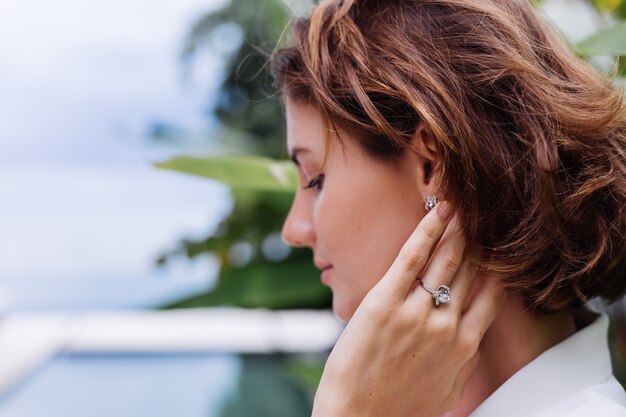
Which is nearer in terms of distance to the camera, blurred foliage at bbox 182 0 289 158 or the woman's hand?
the woman's hand

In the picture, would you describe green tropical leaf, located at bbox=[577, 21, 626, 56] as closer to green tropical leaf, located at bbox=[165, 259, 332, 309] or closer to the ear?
the ear

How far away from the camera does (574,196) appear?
726 millimetres

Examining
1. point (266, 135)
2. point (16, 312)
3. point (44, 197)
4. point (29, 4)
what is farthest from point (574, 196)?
point (44, 197)

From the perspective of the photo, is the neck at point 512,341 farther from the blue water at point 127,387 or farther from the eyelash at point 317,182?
the blue water at point 127,387

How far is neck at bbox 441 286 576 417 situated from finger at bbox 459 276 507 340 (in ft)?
0.15

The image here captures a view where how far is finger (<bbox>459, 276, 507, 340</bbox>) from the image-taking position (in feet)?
2.48

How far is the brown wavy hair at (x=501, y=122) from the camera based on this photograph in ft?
2.40

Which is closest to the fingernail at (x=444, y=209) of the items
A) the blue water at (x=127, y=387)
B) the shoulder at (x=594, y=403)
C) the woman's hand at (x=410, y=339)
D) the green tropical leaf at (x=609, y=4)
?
the woman's hand at (x=410, y=339)

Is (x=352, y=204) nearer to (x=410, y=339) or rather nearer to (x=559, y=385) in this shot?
(x=410, y=339)

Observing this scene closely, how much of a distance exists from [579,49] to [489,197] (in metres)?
0.32

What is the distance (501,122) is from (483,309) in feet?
0.71

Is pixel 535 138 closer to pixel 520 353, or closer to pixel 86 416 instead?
pixel 520 353

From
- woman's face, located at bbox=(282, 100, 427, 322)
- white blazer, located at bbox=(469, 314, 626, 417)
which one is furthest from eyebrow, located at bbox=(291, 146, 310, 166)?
white blazer, located at bbox=(469, 314, 626, 417)

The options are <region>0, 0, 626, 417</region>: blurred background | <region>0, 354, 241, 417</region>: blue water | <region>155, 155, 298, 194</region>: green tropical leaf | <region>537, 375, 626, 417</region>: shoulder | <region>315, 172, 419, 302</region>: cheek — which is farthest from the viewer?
<region>0, 354, 241, 417</region>: blue water
